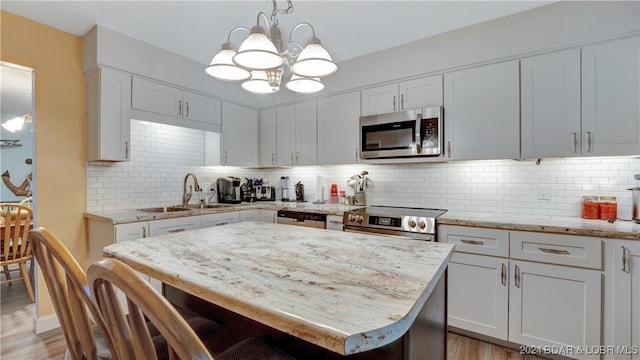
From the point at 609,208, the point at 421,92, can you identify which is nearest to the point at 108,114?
the point at 421,92

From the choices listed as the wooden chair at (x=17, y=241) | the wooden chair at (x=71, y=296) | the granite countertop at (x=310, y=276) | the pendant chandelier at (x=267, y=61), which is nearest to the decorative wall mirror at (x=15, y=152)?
the wooden chair at (x=17, y=241)

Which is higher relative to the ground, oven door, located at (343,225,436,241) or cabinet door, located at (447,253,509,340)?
oven door, located at (343,225,436,241)

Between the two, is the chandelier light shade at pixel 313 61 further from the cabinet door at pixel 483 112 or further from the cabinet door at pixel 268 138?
the cabinet door at pixel 268 138

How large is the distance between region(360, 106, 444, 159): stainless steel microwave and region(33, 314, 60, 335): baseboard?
3.08 metres

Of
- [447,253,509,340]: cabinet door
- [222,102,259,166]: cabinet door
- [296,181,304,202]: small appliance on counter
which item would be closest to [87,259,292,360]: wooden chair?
[447,253,509,340]: cabinet door

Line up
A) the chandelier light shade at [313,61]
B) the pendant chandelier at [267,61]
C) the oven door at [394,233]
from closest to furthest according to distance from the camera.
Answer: the pendant chandelier at [267,61]
the chandelier light shade at [313,61]
the oven door at [394,233]

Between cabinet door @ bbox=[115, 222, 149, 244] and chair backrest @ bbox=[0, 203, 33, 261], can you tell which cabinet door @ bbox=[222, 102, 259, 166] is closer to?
cabinet door @ bbox=[115, 222, 149, 244]

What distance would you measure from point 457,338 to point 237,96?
133 inches

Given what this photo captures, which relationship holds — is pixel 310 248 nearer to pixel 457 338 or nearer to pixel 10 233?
pixel 457 338

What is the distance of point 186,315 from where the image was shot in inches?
45.8

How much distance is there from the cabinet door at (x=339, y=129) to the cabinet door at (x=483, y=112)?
92 centimetres

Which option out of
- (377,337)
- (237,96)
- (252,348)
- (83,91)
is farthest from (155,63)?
(377,337)

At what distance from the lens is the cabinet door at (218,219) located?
112 inches

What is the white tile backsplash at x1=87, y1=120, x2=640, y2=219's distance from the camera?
7.34 feet
